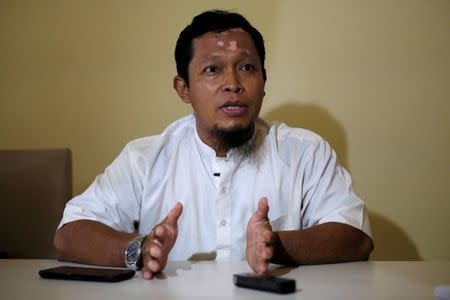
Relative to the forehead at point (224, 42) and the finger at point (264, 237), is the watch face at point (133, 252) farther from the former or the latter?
the forehead at point (224, 42)

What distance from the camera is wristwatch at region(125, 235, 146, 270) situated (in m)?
1.26

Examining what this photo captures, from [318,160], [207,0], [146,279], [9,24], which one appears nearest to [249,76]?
[318,160]

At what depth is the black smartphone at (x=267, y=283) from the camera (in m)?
0.93

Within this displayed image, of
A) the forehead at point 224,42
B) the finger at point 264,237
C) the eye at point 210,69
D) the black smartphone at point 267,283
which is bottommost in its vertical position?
the black smartphone at point 267,283

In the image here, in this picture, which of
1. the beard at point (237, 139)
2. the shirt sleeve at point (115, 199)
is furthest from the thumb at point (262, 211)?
the shirt sleeve at point (115, 199)

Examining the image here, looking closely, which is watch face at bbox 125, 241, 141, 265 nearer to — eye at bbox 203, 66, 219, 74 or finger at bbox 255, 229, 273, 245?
finger at bbox 255, 229, 273, 245

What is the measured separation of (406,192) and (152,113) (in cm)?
121

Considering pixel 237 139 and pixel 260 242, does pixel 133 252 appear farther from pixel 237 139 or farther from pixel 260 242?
pixel 237 139

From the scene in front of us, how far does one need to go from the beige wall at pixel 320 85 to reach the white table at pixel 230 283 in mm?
897

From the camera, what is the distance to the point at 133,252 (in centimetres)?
129

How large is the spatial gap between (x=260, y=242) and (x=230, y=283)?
0.52ft

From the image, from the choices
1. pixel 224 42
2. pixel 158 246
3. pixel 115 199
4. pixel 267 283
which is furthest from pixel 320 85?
pixel 267 283

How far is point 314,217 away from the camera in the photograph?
1.66 metres

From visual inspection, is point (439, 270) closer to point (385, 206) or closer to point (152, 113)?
point (385, 206)
